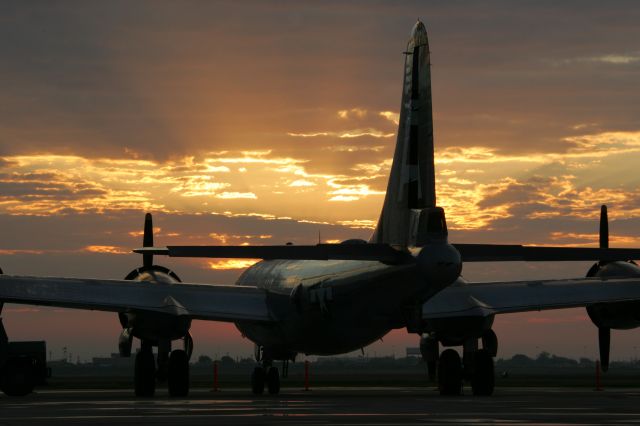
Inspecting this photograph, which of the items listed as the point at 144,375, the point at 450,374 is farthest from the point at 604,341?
the point at 144,375

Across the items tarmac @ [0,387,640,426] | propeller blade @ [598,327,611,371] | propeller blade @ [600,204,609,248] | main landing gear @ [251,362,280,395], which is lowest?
tarmac @ [0,387,640,426]

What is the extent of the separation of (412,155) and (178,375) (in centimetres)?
899

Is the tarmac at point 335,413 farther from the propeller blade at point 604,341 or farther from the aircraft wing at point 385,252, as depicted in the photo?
the propeller blade at point 604,341

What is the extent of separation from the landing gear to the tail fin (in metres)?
7.80

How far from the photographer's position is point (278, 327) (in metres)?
37.2

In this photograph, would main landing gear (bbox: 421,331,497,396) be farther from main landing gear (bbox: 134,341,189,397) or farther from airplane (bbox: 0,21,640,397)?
main landing gear (bbox: 134,341,189,397)

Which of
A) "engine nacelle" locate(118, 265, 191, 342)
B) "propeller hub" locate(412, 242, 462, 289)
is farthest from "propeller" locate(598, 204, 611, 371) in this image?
"engine nacelle" locate(118, 265, 191, 342)

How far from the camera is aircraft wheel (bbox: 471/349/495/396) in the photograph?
33.9 m

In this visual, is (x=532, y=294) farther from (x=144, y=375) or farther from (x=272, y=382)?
(x=144, y=375)

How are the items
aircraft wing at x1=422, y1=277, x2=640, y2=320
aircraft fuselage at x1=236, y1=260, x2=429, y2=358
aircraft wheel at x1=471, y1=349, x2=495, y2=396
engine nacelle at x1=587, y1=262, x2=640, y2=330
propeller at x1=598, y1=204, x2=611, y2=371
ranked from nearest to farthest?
aircraft fuselage at x1=236, y1=260, x2=429, y2=358
aircraft wheel at x1=471, y1=349, x2=495, y2=396
aircraft wing at x1=422, y1=277, x2=640, y2=320
engine nacelle at x1=587, y1=262, x2=640, y2=330
propeller at x1=598, y1=204, x2=611, y2=371

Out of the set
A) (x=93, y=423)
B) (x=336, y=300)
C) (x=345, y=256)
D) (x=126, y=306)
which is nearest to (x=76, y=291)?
(x=126, y=306)

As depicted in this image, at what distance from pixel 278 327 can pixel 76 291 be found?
21.5ft

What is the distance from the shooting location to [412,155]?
31703 mm

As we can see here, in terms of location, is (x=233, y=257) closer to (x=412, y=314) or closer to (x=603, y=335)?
(x=412, y=314)
